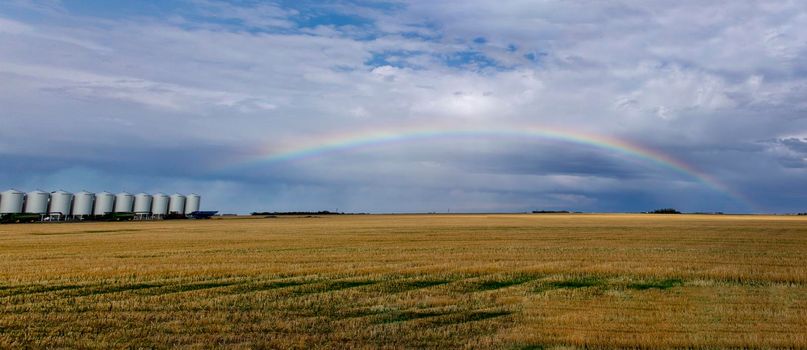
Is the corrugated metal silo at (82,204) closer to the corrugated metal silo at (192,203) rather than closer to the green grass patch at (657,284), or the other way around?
the corrugated metal silo at (192,203)

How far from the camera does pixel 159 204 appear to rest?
4943 inches

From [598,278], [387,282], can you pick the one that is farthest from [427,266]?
[598,278]

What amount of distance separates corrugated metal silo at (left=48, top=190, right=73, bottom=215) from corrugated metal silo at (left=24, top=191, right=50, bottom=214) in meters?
1.06

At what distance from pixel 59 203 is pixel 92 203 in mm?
7057

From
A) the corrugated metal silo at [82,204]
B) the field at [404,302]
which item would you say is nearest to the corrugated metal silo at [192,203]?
the corrugated metal silo at [82,204]

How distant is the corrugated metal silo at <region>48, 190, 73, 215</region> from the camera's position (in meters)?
106

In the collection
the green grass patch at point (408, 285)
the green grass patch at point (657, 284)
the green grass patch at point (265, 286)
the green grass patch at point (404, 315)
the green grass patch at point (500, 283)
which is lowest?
the green grass patch at point (404, 315)

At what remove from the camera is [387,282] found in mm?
18344

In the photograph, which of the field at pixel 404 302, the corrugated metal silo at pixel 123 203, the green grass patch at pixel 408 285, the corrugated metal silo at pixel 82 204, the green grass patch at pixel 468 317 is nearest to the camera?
the field at pixel 404 302

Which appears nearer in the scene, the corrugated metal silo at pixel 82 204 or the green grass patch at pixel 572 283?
the green grass patch at pixel 572 283

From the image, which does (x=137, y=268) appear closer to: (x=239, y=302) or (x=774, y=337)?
(x=239, y=302)

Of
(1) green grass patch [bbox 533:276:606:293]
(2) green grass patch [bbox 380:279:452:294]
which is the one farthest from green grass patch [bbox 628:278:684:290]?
(2) green grass patch [bbox 380:279:452:294]

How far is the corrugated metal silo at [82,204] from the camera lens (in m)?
110

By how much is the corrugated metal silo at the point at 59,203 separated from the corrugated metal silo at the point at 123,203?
397 inches
